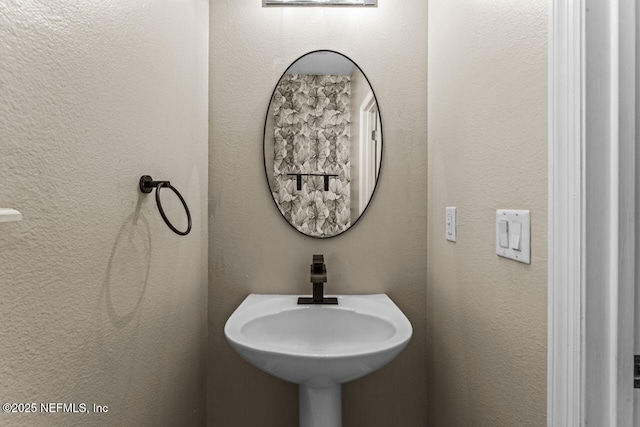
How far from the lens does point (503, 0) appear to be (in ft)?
2.84

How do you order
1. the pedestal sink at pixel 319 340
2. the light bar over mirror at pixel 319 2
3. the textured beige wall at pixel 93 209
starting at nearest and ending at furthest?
the textured beige wall at pixel 93 209
the pedestal sink at pixel 319 340
the light bar over mirror at pixel 319 2

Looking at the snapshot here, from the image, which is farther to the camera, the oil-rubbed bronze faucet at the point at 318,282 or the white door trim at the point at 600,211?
the oil-rubbed bronze faucet at the point at 318,282

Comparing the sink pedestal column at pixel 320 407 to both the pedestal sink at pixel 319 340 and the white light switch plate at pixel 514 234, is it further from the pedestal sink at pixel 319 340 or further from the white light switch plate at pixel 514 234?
the white light switch plate at pixel 514 234

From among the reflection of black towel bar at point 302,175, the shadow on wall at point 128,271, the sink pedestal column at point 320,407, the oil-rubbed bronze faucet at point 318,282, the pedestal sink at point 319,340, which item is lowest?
the sink pedestal column at point 320,407

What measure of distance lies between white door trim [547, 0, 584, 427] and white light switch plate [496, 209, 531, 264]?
0.28 ft

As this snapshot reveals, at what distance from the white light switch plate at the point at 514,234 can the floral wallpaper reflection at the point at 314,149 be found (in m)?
0.65

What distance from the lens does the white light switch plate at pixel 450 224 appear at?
1173 mm

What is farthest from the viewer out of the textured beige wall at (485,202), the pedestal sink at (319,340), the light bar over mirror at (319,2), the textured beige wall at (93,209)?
the light bar over mirror at (319,2)

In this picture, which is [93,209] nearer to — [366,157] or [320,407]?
[320,407]

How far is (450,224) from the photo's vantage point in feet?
3.94

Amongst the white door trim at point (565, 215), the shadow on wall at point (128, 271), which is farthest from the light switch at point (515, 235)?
the shadow on wall at point (128, 271)

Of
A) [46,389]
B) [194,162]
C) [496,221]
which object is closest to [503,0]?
[496,221]

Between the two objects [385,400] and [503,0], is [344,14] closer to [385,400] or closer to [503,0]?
[503,0]

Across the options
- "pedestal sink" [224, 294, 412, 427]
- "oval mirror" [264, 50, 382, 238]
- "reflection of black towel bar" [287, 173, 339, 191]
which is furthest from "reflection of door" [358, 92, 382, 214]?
"pedestal sink" [224, 294, 412, 427]
